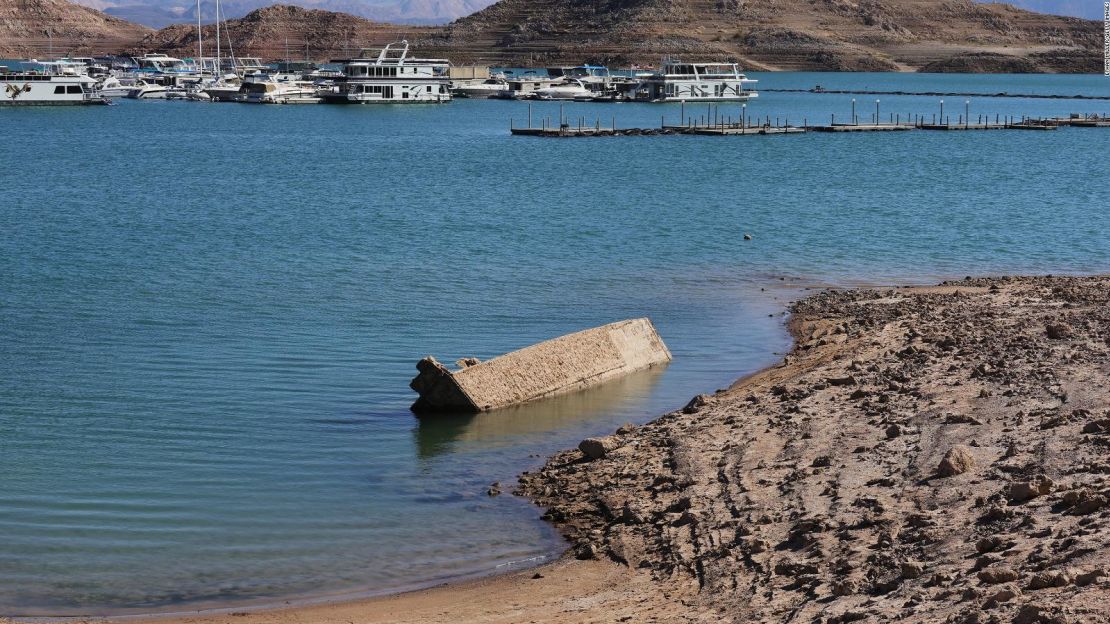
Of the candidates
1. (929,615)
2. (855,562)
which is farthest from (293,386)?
(929,615)

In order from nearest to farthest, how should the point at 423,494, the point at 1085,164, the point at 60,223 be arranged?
the point at 423,494
the point at 60,223
the point at 1085,164

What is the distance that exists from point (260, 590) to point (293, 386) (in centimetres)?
802

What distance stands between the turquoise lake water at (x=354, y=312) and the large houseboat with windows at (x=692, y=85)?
221 feet

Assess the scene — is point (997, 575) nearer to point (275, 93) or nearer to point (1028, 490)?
point (1028, 490)

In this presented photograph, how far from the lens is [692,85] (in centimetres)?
13738

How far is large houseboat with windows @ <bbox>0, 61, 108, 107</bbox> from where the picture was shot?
11938 centimetres

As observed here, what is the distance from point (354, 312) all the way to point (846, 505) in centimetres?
1548

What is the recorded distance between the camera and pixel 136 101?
140625 millimetres

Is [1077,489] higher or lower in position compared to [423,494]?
higher

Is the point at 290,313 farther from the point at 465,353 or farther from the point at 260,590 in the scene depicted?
the point at 260,590

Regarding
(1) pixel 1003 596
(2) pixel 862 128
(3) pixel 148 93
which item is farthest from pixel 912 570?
(3) pixel 148 93

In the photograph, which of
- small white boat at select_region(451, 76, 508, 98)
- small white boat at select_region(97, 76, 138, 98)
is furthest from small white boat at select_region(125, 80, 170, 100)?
small white boat at select_region(451, 76, 508, 98)

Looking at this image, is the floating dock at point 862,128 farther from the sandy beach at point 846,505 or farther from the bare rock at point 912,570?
the bare rock at point 912,570

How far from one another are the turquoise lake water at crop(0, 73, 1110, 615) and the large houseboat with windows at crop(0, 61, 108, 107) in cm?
5299
